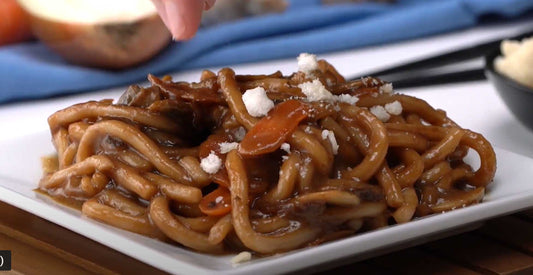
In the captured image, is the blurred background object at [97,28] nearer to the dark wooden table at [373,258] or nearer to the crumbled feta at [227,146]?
the dark wooden table at [373,258]

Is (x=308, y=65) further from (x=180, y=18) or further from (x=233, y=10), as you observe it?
(x=233, y=10)

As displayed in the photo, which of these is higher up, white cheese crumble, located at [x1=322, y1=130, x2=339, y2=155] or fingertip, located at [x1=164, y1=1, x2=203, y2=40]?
fingertip, located at [x1=164, y1=1, x2=203, y2=40]

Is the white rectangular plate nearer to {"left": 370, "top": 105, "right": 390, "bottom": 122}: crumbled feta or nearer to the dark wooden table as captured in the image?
the dark wooden table

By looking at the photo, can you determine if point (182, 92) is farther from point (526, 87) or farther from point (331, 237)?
point (526, 87)

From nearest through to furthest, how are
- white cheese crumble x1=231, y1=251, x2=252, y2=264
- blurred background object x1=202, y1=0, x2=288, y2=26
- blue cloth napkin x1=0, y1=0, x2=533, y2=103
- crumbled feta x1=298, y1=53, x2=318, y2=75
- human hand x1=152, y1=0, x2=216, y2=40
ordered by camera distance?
white cheese crumble x1=231, y1=251, x2=252, y2=264 → human hand x1=152, y1=0, x2=216, y2=40 → crumbled feta x1=298, y1=53, x2=318, y2=75 → blue cloth napkin x1=0, y1=0, x2=533, y2=103 → blurred background object x1=202, y1=0, x2=288, y2=26

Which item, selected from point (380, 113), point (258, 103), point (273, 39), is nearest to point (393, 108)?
point (380, 113)

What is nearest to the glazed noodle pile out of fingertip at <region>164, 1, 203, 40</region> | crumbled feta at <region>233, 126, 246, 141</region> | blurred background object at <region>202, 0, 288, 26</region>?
crumbled feta at <region>233, 126, 246, 141</region>

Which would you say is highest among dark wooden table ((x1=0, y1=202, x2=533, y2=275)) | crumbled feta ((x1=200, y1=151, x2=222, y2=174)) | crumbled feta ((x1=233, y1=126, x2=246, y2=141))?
crumbled feta ((x1=233, y1=126, x2=246, y2=141))

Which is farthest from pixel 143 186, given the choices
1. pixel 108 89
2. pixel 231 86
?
pixel 108 89
